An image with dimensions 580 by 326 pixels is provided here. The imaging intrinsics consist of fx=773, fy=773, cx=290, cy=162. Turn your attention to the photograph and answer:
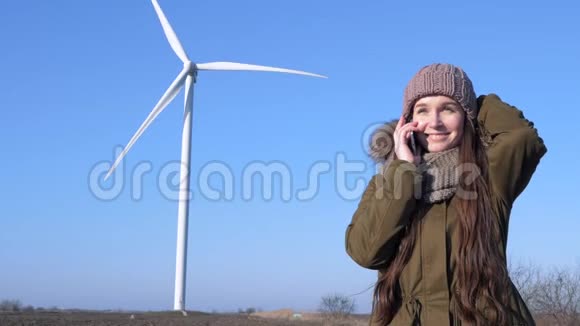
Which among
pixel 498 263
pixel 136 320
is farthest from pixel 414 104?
pixel 136 320

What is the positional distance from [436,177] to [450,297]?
0.54 m

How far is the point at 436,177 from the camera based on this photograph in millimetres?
3506

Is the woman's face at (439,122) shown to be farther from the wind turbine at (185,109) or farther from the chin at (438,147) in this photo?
the wind turbine at (185,109)

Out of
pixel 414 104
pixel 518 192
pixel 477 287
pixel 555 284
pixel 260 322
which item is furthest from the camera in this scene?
pixel 260 322

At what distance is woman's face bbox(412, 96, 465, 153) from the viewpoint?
373 centimetres

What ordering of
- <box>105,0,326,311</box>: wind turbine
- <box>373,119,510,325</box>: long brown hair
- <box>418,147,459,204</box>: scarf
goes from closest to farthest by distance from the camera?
1. <box>373,119,510,325</box>: long brown hair
2. <box>418,147,459,204</box>: scarf
3. <box>105,0,326,311</box>: wind turbine

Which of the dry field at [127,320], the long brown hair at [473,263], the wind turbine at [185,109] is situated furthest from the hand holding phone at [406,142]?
the wind turbine at [185,109]

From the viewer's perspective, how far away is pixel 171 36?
3512cm

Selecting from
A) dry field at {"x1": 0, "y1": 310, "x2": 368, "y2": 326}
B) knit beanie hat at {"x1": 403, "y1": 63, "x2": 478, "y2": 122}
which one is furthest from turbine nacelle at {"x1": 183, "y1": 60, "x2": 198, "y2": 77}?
knit beanie hat at {"x1": 403, "y1": 63, "x2": 478, "y2": 122}

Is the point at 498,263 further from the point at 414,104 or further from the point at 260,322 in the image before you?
the point at 260,322

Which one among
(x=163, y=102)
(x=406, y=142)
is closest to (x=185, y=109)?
(x=163, y=102)

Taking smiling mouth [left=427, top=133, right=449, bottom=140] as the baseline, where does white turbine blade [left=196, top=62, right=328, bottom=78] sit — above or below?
above

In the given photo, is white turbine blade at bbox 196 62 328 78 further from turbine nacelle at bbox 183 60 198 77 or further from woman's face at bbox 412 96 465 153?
woman's face at bbox 412 96 465 153

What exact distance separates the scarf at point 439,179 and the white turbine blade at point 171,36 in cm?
3167
